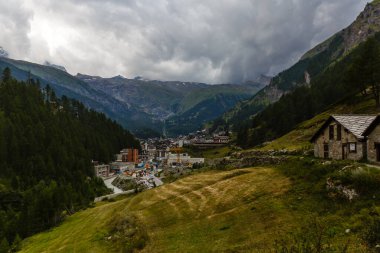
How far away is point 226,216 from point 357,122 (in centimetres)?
2226

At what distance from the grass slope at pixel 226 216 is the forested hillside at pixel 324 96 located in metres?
60.6

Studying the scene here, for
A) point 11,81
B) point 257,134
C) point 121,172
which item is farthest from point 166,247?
point 11,81

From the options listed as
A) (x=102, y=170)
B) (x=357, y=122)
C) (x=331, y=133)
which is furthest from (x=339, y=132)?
(x=102, y=170)

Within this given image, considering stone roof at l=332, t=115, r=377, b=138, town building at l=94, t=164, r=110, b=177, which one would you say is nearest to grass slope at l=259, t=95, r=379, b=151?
stone roof at l=332, t=115, r=377, b=138

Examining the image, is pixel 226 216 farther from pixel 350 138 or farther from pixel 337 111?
pixel 337 111

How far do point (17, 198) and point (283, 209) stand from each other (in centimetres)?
10500

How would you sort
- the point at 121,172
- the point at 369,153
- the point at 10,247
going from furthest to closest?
the point at 121,172
the point at 10,247
the point at 369,153

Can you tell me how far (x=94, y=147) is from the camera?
625 feet

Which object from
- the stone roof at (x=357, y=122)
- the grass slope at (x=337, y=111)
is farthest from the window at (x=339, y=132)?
the grass slope at (x=337, y=111)

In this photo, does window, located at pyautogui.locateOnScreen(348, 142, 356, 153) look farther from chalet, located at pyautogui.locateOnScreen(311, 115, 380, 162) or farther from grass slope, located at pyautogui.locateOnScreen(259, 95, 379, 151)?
grass slope, located at pyautogui.locateOnScreen(259, 95, 379, 151)

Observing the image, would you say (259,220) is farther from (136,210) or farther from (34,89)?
(34,89)

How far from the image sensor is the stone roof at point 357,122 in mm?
36969

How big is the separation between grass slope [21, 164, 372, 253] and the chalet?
9025 mm

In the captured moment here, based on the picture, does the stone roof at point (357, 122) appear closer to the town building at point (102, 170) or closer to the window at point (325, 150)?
the window at point (325, 150)
